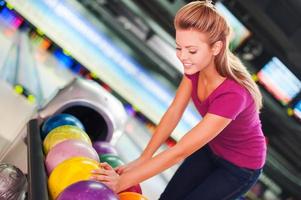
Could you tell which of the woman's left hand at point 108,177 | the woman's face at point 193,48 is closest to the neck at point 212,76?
the woman's face at point 193,48

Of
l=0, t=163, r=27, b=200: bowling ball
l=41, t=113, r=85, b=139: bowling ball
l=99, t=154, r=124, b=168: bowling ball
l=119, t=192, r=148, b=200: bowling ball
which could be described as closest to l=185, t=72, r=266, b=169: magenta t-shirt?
l=119, t=192, r=148, b=200: bowling ball

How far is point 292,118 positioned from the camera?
3.66m

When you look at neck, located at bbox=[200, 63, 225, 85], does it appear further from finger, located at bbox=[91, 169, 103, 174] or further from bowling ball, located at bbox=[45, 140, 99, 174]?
bowling ball, located at bbox=[45, 140, 99, 174]

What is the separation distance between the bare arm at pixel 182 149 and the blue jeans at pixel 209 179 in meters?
0.28

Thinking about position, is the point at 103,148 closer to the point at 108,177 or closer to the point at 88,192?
the point at 108,177

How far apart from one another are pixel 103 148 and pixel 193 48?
1.14 m

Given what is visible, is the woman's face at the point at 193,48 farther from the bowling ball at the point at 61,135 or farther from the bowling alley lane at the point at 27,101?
the bowling alley lane at the point at 27,101

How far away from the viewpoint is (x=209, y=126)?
1.62 meters

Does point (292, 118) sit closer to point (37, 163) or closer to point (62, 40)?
point (62, 40)

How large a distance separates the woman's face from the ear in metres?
0.01

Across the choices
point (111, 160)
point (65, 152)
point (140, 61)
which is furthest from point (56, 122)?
point (140, 61)

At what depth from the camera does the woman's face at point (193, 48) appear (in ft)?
5.26

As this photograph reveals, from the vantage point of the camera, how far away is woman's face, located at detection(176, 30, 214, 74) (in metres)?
1.60

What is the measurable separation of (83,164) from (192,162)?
445mm
